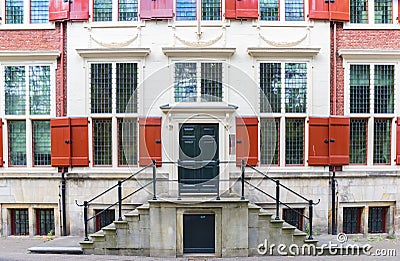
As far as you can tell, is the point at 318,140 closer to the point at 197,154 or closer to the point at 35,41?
the point at 197,154

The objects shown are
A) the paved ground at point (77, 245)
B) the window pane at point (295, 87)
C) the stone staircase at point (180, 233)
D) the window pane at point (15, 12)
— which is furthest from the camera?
the window pane at point (15, 12)

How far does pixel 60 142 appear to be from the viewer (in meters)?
12.5

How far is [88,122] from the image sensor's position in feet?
41.2

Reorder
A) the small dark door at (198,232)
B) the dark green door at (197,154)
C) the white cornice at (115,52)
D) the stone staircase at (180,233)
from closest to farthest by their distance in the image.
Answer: the stone staircase at (180,233) < the small dark door at (198,232) < the dark green door at (197,154) < the white cornice at (115,52)

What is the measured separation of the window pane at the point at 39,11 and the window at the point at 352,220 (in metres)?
11.3

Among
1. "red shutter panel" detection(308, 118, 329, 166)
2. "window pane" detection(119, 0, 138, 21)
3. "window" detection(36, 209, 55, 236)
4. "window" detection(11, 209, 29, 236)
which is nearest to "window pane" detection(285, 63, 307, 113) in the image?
"red shutter panel" detection(308, 118, 329, 166)

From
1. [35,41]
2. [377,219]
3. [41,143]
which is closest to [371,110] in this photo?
[377,219]

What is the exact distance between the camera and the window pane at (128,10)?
12.6m

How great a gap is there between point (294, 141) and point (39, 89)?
323 inches

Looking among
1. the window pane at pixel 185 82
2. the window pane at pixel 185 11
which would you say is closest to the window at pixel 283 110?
the window pane at pixel 185 82

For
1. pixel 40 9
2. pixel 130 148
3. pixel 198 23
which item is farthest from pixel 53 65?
pixel 198 23

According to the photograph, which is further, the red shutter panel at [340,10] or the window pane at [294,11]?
the window pane at [294,11]

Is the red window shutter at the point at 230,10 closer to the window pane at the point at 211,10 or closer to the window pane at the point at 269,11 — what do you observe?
the window pane at the point at 211,10

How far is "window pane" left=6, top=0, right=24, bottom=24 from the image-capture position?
42.0ft
